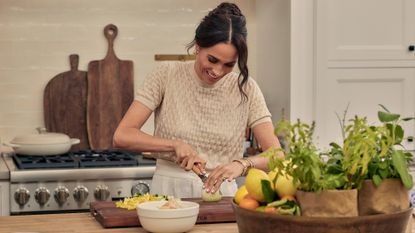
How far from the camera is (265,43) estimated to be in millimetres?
4660

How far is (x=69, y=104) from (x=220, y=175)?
6.12ft

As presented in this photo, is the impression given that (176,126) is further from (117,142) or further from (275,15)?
(275,15)

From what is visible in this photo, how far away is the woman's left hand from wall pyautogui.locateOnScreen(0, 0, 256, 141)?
1.76m

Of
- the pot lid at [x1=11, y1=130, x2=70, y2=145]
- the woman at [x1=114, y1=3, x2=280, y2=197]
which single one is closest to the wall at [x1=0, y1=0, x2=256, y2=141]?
the pot lid at [x1=11, y1=130, x2=70, y2=145]

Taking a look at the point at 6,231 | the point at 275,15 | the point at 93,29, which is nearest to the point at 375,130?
the point at 6,231

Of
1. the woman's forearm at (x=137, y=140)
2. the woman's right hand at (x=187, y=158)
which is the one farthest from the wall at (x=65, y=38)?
the woman's right hand at (x=187, y=158)

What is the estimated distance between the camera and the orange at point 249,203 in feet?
6.20

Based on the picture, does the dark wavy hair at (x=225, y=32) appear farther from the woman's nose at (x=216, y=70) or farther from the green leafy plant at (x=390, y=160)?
the green leafy plant at (x=390, y=160)

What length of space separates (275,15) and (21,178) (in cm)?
166

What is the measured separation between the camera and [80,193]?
3797 mm

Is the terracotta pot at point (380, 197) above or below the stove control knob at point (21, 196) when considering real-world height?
above

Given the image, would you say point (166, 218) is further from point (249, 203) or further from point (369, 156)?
point (369, 156)

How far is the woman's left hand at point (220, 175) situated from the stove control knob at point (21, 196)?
119 cm

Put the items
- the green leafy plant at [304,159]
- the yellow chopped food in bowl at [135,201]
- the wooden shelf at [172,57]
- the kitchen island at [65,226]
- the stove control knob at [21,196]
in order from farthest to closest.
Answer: the wooden shelf at [172,57], the stove control knob at [21,196], the yellow chopped food in bowl at [135,201], the kitchen island at [65,226], the green leafy plant at [304,159]
